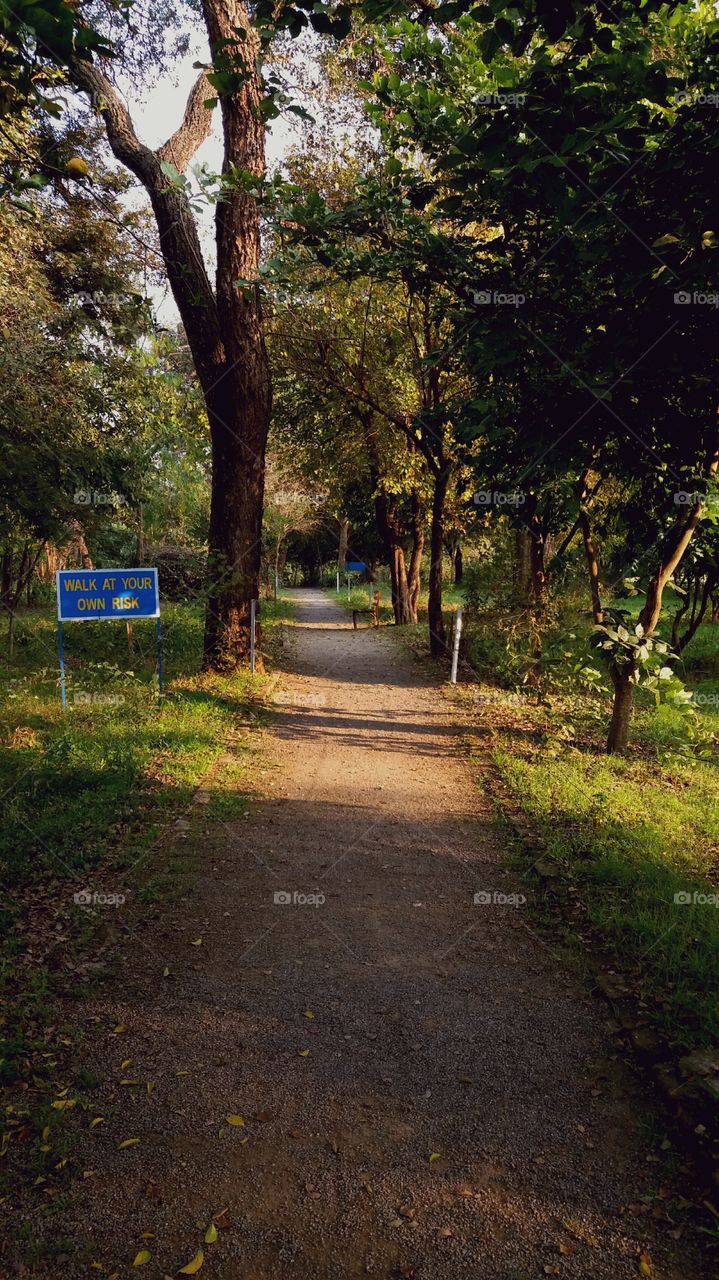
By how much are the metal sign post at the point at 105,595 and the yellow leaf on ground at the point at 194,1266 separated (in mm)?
7225

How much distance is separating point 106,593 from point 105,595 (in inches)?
1.2

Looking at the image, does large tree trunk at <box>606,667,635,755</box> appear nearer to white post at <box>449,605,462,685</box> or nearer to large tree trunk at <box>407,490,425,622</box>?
white post at <box>449,605,462,685</box>

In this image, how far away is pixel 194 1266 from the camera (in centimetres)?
248

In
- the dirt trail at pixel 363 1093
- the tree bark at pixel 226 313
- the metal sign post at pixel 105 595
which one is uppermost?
the tree bark at pixel 226 313

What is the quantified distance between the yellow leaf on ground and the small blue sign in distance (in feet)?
24.9

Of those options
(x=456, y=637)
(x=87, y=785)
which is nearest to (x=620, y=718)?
(x=456, y=637)

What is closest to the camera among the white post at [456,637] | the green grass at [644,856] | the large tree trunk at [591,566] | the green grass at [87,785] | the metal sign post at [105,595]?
the green grass at [644,856]

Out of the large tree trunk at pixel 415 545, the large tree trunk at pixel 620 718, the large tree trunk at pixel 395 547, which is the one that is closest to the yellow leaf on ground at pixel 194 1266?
A: the large tree trunk at pixel 620 718

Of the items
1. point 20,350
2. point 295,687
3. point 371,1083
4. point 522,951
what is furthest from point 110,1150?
point 20,350

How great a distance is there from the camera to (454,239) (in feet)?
21.0

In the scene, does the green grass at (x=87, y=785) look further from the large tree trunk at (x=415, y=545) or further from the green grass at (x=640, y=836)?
the large tree trunk at (x=415, y=545)

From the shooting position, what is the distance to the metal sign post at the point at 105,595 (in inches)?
361

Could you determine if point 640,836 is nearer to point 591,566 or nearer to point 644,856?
point 644,856

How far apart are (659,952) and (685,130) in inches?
179
